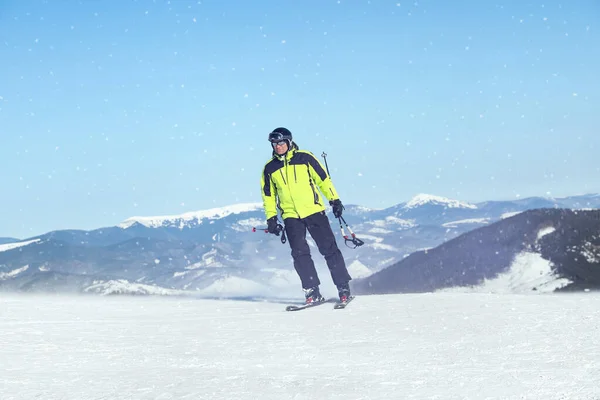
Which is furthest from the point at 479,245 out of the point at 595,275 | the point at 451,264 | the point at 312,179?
the point at 312,179

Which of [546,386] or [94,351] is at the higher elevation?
[94,351]

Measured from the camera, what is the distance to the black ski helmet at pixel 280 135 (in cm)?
938

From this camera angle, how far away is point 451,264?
110250 mm

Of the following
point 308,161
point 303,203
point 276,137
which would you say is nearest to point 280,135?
point 276,137

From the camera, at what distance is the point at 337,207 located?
953 centimetres

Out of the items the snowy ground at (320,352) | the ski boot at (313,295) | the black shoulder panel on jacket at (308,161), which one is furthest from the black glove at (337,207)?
the snowy ground at (320,352)

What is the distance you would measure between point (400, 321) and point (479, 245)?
10567cm

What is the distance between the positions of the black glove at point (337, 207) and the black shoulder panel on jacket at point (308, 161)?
1.26 feet

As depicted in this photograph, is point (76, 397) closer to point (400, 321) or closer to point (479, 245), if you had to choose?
point (400, 321)

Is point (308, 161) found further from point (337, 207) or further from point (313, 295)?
point (313, 295)

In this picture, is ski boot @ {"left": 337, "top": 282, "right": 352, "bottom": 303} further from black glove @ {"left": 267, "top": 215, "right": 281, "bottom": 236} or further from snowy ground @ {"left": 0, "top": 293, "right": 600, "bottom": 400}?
black glove @ {"left": 267, "top": 215, "right": 281, "bottom": 236}

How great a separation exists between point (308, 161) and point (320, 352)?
4277 millimetres

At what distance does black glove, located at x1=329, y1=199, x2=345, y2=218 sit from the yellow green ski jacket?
61 millimetres

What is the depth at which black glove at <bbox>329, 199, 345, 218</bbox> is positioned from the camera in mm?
9508
